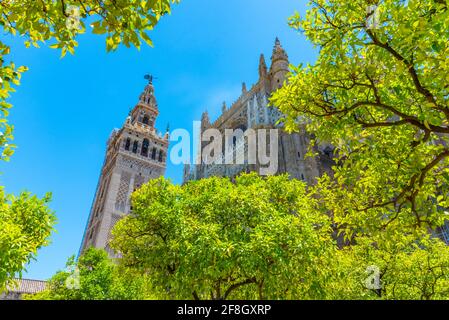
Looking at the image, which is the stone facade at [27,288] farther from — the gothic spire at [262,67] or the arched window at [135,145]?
the gothic spire at [262,67]

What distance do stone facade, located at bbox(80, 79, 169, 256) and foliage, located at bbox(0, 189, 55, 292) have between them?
3515 centimetres

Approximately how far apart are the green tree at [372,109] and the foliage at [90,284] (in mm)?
16247

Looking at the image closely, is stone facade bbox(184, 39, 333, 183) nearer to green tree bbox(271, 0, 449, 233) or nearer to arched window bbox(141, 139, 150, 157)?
arched window bbox(141, 139, 150, 157)

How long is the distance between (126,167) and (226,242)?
45.5 metres

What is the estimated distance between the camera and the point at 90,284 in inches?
821

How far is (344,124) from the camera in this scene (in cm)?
702

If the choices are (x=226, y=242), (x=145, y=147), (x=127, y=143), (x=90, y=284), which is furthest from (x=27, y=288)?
(x=226, y=242)

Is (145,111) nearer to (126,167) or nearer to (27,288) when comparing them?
(126,167)

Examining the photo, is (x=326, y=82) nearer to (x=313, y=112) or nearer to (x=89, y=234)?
(x=313, y=112)

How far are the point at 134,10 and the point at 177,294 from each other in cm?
914

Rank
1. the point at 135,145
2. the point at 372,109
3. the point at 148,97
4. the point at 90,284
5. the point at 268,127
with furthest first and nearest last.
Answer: the point at 148,97 < the point at 135,145 < the point at 268,127 < the point at 90,284 < the point at 372,109

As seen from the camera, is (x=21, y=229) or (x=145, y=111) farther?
(x=145, y=111)

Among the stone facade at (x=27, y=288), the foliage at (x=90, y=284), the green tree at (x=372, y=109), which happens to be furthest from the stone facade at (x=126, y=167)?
the green tree at (x=372, y=109)
